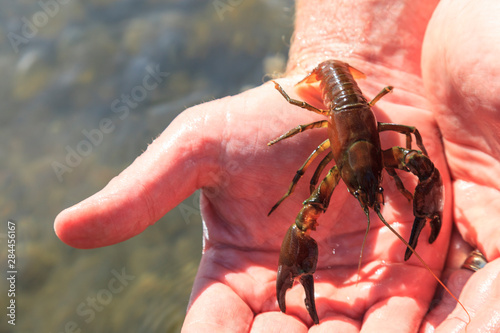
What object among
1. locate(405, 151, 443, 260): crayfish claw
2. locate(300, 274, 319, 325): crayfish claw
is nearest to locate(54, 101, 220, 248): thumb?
locate(300, 274, 319, 325): crayfish claw

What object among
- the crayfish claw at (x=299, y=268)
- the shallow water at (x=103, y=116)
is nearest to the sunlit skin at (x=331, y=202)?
the crayfish claw at (x=299, y=268)

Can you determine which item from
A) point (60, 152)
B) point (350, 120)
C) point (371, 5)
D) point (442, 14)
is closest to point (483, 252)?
point (350, 120)

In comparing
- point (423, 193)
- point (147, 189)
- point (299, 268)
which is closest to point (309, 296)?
point (299, 268)

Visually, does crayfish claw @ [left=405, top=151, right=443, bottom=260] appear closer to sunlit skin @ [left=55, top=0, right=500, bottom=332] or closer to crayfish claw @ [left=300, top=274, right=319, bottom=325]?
sunlit skin @ [left=55, top=0, right=500, bottom=332]

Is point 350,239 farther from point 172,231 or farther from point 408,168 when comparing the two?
point 172,231

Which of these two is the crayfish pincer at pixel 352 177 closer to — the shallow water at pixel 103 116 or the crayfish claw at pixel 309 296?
the crayfish claw at pixel 309 296

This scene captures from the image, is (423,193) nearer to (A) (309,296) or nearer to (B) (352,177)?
(B) (352,177)
